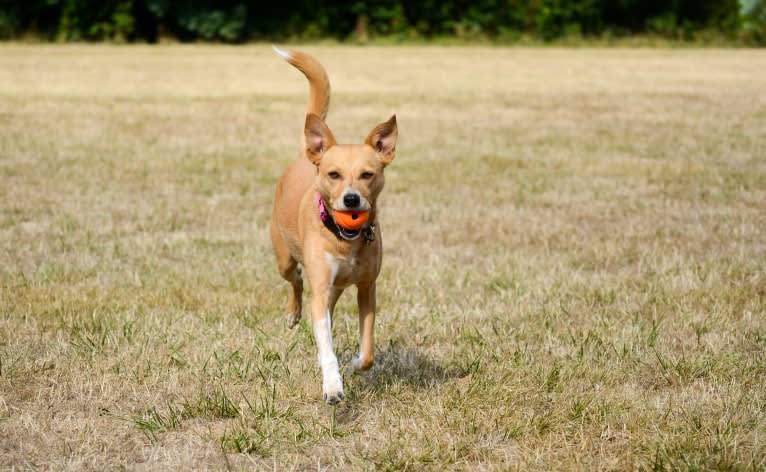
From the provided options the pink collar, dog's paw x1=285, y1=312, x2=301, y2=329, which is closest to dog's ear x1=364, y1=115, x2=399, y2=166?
the pink collar

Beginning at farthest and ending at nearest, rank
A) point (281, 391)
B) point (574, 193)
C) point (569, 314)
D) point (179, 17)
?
point (179, 17), point (574, 193), point (569, 314), point (281, 391)

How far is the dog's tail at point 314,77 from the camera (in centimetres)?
542

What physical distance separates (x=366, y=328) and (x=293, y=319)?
50.5 inches

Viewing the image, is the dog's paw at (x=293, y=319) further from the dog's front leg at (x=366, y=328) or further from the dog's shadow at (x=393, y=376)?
the dog's front leg at (x=366, y=328)

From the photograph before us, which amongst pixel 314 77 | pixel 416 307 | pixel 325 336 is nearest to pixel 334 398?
pixel 325 336

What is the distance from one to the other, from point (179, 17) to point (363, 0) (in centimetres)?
871

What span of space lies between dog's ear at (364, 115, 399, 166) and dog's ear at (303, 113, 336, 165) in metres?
0.18

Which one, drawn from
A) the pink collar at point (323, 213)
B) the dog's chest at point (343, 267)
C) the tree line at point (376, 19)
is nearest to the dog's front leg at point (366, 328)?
the dog's chest at point (343, 267)

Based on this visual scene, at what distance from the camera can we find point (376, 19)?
44.6 metres

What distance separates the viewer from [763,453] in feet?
12.2

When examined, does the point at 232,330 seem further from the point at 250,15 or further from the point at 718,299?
the point at 250,15

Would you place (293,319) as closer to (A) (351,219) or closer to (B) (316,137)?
(B) (316,137)

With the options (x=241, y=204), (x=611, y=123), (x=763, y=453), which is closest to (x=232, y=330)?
(x=763, y=453)

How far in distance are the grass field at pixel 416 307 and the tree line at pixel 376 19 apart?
27.3 m
